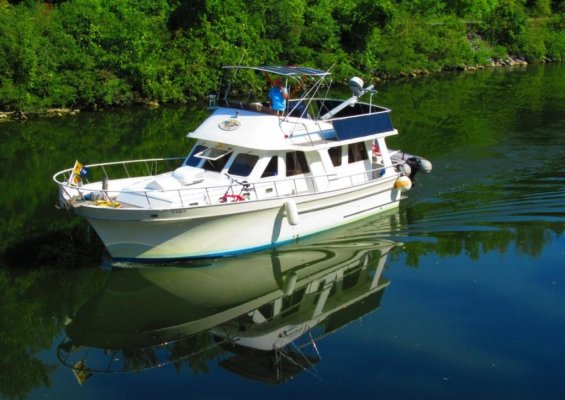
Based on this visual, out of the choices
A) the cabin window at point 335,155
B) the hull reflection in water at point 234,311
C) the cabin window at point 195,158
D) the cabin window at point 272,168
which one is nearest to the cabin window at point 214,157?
the cabin window at point 195,158

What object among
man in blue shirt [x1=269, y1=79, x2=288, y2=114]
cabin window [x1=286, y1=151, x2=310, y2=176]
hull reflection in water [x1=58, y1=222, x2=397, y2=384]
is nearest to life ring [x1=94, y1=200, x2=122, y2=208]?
hull reflection in water [x1=58, y1=222, x2=397, y2=384]

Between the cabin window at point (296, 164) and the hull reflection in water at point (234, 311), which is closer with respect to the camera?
the hull reflection in water at point (234, 311)

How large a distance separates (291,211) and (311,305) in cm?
231

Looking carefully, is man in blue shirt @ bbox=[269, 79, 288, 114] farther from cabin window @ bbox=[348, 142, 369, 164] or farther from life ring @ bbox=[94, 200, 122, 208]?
life ring @ bbox=[94, 200, 122, 208]

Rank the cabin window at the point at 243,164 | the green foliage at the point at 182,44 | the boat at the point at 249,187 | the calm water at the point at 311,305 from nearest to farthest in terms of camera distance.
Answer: the calm water at the point at 311,305
the boat at the point at 249,187
the cabin window at the point at 243,164
the green foliage at the point at 182,44

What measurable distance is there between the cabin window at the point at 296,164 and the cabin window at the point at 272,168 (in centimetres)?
35

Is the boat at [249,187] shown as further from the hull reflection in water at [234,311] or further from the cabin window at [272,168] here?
the hull reflection in water at [234,311]

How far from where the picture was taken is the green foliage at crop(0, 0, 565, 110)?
31516mm

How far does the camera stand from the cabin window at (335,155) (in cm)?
1702

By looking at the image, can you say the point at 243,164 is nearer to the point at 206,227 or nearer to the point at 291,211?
the point at 291,211

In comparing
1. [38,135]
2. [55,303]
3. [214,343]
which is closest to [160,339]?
[214,343]

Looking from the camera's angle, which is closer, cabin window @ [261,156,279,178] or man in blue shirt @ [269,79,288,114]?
cabin window @ [261,156,279,178]

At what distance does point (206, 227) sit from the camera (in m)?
14.5

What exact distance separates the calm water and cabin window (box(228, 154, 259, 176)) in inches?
75.8
